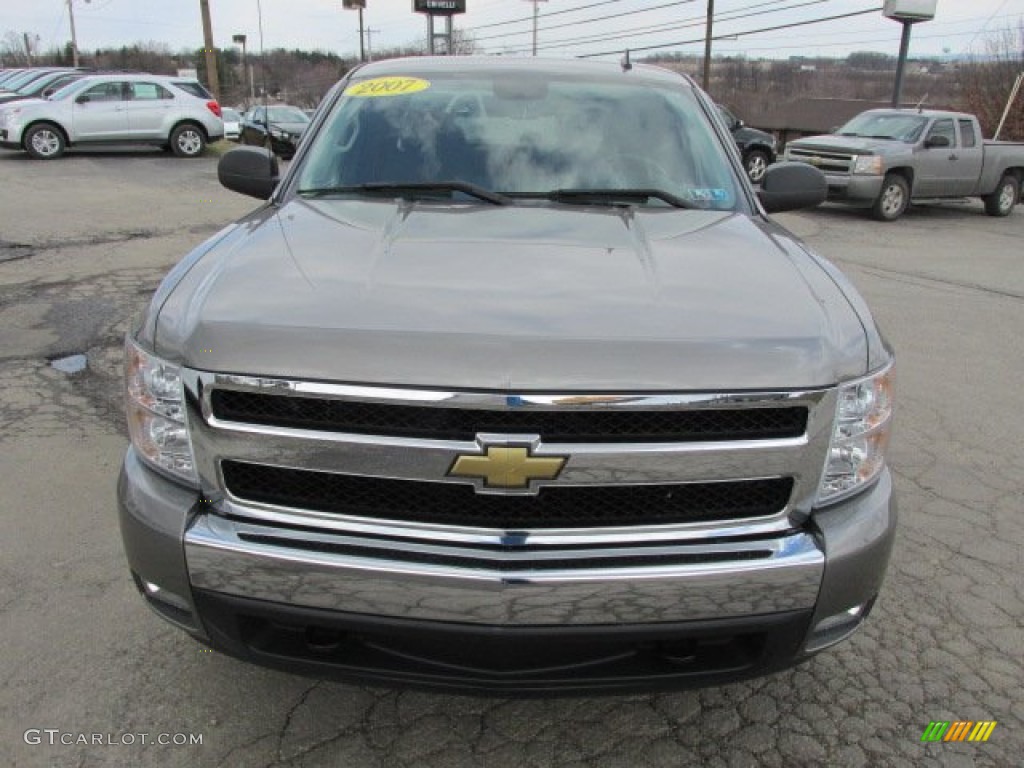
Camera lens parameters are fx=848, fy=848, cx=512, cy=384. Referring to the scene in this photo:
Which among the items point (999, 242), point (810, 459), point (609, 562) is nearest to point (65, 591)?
point (609, 562)

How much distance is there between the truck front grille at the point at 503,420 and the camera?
1.86 metres

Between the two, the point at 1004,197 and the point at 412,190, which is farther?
the point at 1004,197

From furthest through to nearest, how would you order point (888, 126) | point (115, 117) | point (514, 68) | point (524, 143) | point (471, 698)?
point (115, 117) < point (888, 126) < point (514, 68) < point (524, 143) < point (471, 698)

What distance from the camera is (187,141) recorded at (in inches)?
750

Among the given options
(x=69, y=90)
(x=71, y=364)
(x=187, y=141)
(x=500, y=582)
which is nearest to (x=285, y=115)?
(x=187, y=141)

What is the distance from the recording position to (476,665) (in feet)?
6.45

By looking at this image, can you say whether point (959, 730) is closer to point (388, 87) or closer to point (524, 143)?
point (524, 143)

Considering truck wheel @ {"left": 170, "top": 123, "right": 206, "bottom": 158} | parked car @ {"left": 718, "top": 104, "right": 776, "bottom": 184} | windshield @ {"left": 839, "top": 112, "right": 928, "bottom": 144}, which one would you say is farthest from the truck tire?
truck wheel @ {"left": 170, "top": 123, "right": 206, "bottom": 158}

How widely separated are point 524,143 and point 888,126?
13.8 metres

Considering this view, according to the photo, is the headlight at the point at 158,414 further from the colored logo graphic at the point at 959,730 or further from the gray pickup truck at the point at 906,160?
the gray pickup truck at the point at 906,160

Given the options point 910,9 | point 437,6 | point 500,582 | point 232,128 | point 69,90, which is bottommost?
point 232,128

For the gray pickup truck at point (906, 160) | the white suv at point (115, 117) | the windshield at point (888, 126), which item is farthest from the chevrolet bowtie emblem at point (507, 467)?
the white suv at point (115, 117)

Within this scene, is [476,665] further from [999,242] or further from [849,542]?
[999,242]

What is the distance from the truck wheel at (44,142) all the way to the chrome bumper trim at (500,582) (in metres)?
18.7
